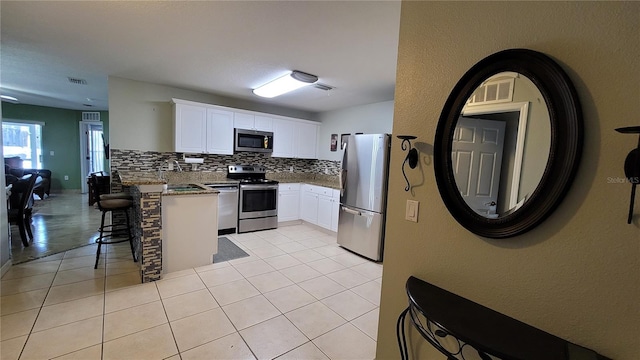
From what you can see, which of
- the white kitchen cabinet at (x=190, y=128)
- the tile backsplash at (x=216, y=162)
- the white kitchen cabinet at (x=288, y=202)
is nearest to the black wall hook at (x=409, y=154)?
the white kitchen cabinet at (x=288, y=202)

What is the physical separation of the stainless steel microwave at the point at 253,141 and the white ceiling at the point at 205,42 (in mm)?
918

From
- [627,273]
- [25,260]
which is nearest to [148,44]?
[25,260]

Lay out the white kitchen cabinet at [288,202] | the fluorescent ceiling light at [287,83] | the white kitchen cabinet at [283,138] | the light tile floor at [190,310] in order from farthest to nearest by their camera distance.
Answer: the white kitchen cabinet at [283,138] < the white kitchen cabinet at [288,202] < the fluorescent ceiling light at [287,83] < the light tile floor at [190,310]

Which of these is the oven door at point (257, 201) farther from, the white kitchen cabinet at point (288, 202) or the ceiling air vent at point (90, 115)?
the ceiling air vent at point (90, 115)

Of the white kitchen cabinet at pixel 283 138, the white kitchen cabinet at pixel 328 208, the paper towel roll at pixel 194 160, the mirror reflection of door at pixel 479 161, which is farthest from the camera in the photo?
the white kitchen cabinet at pixel 283 138

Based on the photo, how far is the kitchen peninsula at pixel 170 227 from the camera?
274 cm

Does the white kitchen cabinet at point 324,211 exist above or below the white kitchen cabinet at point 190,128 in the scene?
below

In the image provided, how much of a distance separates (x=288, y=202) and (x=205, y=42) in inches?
128

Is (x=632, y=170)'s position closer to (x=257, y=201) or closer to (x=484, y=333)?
(x=484, y=333)

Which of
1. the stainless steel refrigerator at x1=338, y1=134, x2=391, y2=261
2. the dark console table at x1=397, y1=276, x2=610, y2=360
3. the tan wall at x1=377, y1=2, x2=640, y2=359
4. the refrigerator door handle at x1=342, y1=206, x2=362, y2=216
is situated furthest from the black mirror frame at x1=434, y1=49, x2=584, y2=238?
the refrigerator door handle at x1=342, y1=206, x2=362, y2=216

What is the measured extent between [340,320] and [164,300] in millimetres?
1655

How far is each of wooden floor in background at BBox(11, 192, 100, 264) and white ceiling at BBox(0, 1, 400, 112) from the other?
2.43 meters

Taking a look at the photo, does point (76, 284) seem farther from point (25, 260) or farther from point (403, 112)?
point (403, 112)

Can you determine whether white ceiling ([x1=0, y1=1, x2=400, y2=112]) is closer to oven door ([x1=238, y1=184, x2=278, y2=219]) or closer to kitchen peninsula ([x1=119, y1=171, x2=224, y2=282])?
kitchen peninsula ([x1=119, y1=171, x2=224, y2=282])
